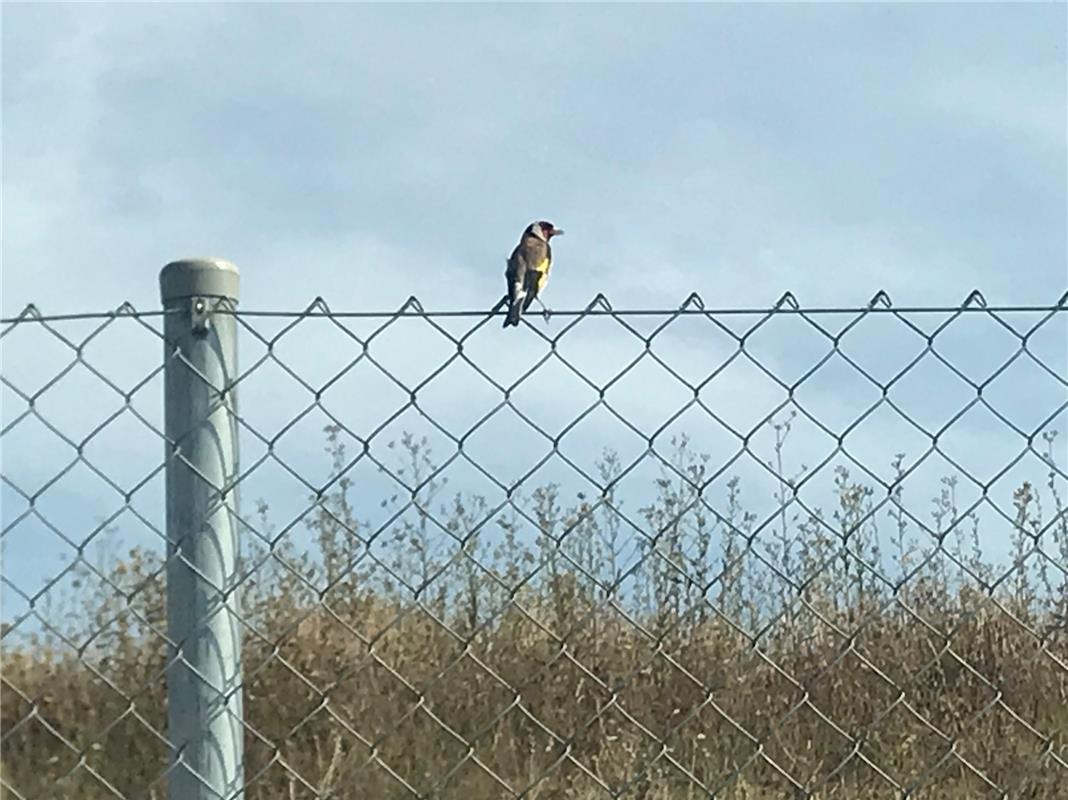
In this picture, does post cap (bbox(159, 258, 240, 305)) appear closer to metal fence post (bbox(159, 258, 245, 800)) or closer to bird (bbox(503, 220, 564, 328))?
metal fence post (bbox(159, 258, 245, 800))

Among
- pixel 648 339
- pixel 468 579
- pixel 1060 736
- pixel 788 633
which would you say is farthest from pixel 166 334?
pixel 1060 736

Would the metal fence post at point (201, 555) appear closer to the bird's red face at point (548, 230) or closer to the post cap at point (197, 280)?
the post cap at point (197, 280)

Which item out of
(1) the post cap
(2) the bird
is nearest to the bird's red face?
(2) the bird

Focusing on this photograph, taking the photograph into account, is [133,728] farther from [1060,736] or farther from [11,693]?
[1060,736]

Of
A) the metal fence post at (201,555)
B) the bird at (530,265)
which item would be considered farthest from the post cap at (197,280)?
the bird at (530,265)

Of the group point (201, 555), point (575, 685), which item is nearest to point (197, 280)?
point (201, 555)

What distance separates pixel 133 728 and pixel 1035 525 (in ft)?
4.83

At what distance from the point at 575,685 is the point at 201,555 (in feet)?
4.53

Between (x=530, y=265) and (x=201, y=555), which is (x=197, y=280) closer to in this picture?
(x=201, y=555)

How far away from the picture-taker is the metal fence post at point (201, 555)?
5.78ft

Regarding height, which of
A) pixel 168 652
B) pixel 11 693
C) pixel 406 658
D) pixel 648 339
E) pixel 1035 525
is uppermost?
pixel 1035 525

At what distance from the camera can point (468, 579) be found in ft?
8.05

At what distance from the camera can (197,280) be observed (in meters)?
1.82

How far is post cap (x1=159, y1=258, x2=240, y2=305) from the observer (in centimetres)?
182
